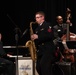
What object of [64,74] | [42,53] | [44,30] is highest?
[44,30]

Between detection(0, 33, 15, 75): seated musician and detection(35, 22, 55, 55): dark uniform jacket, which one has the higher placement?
detection(35, 22, 55, 55): dark uniform jacket

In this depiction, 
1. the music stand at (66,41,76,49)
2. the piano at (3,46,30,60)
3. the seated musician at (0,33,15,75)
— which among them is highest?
the music stand at (66,41,76,49)

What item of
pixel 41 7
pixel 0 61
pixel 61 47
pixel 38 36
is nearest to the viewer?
pixel 38 36

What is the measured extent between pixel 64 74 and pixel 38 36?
4.46 feet

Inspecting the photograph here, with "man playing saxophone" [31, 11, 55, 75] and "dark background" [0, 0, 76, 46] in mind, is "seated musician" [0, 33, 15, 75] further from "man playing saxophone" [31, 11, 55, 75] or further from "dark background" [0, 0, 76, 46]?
"dark background" [0, 0, 76, 46]

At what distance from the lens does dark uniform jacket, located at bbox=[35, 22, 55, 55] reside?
32.5 ft

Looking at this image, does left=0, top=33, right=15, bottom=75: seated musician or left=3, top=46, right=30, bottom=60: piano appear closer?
left=0, top=33, right=15, bottom=75: seated musician

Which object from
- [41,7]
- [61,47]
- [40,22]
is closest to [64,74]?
[61,47]

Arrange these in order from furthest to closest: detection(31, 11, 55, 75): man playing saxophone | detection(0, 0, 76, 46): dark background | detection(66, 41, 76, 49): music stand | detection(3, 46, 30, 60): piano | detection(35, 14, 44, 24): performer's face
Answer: detection(0, 0, 76, 46): dark background < detection(3, 46, 30, 60): piano < detection(35, 14, 44, 24): performer's face < detection(31, 11, 55, 75): man playing saxophone < detection(66, 41, 76, 49): music stand

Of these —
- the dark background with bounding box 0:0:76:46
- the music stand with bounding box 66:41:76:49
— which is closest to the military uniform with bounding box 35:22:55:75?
the music stand with bounding box 66:41:76:49

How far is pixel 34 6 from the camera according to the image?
1402 centimetres

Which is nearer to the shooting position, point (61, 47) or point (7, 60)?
point (61, 47)

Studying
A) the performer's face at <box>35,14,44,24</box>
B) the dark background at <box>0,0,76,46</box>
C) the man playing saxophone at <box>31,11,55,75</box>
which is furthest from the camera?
the dark background at <box>0,0,76,46</box>

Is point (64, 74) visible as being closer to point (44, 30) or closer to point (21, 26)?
point (44, 30)
